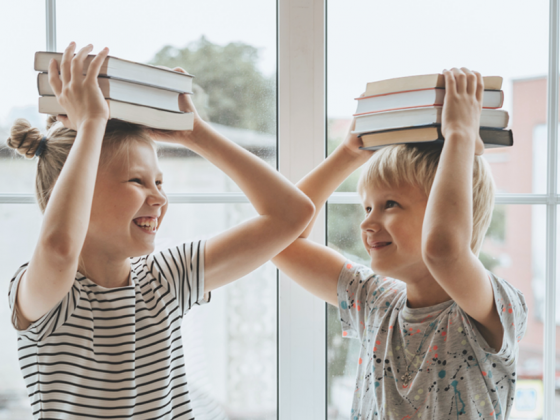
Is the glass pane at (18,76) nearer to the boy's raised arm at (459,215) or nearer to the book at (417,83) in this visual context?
the book at (417,83)

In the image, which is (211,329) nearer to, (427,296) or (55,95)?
(427,296)

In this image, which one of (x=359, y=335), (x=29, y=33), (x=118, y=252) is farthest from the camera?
(x=29, y=33)

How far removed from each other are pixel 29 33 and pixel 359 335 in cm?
112

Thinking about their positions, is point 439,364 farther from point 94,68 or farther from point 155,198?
point 94,68

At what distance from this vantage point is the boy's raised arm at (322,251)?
1075mm

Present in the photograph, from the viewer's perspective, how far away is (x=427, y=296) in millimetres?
954

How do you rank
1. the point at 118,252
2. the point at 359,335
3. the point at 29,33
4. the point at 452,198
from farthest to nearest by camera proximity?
the point at 29,33 < the point at 359,335 < the point at 118,252 < the point at 452,198

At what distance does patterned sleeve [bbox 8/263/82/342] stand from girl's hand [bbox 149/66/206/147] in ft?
1.18

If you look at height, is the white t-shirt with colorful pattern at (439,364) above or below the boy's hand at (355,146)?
below

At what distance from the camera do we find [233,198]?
4.01ft

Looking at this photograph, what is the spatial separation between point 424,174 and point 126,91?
0.60 metres

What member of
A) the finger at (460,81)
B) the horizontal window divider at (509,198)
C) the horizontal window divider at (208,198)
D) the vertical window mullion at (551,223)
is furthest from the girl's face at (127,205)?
the vertical window mullion at (551,223)

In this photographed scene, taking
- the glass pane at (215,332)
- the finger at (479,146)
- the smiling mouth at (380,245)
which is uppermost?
the finger at (479,146)

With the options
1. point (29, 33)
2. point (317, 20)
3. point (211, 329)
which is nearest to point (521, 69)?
point (317, 20)
